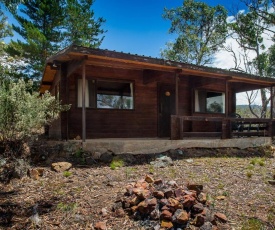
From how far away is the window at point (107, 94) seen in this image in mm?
7914

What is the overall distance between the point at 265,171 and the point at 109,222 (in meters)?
4.50

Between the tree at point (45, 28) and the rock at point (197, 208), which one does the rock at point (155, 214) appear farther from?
the tree at point (45, 28)

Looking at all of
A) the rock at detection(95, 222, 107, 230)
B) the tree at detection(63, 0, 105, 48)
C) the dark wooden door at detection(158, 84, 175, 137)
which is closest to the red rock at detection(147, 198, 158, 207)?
the rock at detection(95, 222, 107, 230)

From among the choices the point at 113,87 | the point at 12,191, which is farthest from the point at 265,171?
the point at 12,191

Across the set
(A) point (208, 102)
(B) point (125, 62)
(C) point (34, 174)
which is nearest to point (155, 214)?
(C) point (34, 174)

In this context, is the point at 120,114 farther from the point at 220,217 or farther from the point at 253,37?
the point at 253,37

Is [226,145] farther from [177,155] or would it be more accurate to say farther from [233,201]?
[233,201]

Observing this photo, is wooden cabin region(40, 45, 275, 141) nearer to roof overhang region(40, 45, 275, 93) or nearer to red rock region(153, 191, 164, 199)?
roof overhang region(40, 45, 275, 93)

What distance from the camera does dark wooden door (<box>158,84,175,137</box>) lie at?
367 inches

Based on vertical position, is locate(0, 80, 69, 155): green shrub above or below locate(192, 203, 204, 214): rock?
above

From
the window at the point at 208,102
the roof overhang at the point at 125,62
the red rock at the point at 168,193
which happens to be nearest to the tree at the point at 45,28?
the roof overhang at the point at 125,62

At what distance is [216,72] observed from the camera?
846cm

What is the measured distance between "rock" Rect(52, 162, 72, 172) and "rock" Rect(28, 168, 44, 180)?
1.06ft

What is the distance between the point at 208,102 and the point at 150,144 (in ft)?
15.0
